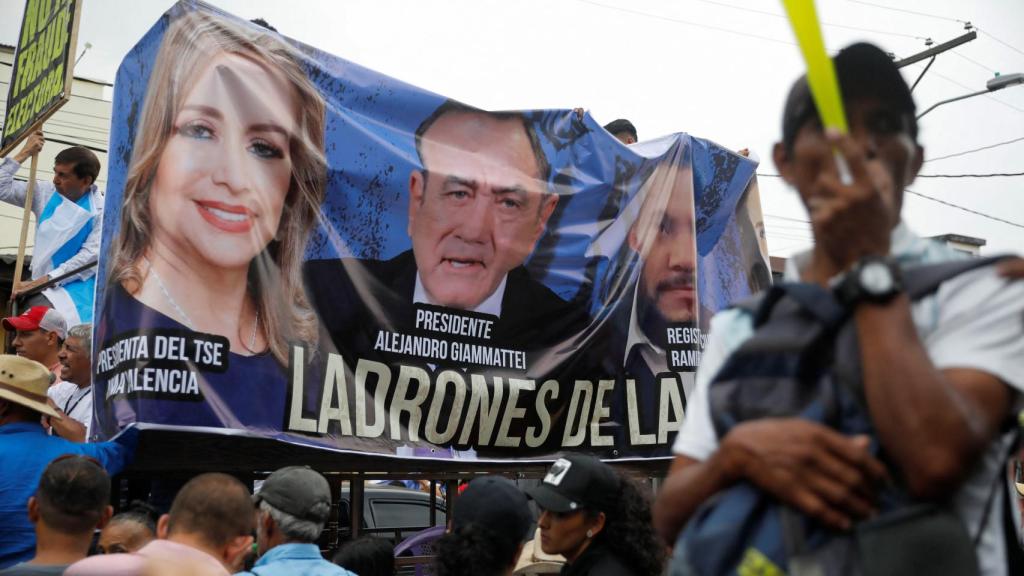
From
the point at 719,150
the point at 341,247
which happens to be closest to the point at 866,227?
the point at 341,247

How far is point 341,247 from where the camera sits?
15.7ft

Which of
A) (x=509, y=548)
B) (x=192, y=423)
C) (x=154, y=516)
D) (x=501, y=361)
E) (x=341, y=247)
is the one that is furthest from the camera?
(x=501, y=361)

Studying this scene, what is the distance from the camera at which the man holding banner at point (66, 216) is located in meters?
5.99

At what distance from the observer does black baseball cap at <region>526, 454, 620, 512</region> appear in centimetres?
354

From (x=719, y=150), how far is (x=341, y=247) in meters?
2.94

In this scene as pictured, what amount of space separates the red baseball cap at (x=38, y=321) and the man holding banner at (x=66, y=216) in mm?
674

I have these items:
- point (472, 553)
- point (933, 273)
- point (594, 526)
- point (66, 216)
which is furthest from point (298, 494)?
point (66, 216)

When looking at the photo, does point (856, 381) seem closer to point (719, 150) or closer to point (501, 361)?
point (501, 361)

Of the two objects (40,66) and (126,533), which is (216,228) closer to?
(126,533)

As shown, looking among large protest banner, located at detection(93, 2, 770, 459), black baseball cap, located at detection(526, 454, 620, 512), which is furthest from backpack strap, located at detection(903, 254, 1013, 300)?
large protest banner, located at detection(93, 2, 770, 459)

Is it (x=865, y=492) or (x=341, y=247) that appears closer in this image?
(x=865, y=492)

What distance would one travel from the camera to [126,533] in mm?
4105

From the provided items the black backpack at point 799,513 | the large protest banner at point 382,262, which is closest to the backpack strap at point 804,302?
the black backpack at point 799,513

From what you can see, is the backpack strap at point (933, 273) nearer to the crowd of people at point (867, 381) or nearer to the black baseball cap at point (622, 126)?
the crowd of people at point (867, 381)
